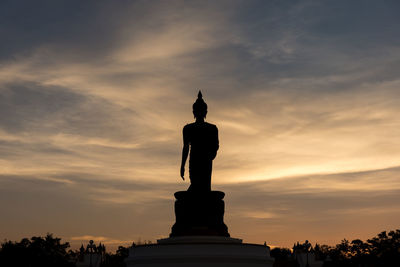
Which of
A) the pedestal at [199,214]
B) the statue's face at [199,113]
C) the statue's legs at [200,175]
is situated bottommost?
the pedestal at [199,214]

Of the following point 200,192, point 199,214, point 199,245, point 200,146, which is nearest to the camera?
point 199,245

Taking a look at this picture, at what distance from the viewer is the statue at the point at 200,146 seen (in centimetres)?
2558

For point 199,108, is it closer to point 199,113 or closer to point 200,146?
point 199,113

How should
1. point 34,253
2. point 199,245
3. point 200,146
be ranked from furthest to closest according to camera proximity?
point 34,253
point 200,146
point 199,245

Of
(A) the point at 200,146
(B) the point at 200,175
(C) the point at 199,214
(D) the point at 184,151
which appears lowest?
(C) the point at 199,214

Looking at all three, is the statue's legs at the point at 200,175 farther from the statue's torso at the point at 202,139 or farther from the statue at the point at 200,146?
the statue's torso at the point at 202,139

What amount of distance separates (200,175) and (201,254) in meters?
5.17

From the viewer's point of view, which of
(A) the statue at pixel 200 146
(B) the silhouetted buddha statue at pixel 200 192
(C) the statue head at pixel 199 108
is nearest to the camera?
(B) the silhouetted buddha statue at pixel 200 192

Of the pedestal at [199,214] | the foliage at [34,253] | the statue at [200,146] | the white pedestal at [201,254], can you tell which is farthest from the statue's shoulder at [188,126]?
the foliage at [34,253]

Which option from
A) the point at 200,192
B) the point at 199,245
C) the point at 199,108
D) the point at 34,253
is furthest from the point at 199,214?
the point at 34,253

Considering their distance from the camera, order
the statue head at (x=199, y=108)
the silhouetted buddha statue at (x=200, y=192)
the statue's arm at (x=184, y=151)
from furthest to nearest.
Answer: the statue's arm at (x=184, y=151)
the statue head at (x=199, y=108)
the silhouetted buddha statue at (x=200, y=192)

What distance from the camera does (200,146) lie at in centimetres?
2578

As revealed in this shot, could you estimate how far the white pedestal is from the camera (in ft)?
69.1

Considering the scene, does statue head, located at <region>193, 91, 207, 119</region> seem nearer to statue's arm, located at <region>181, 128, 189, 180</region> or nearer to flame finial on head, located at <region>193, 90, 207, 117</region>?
flame finial on head, located at <region>193, 90, 207, 117</region>
